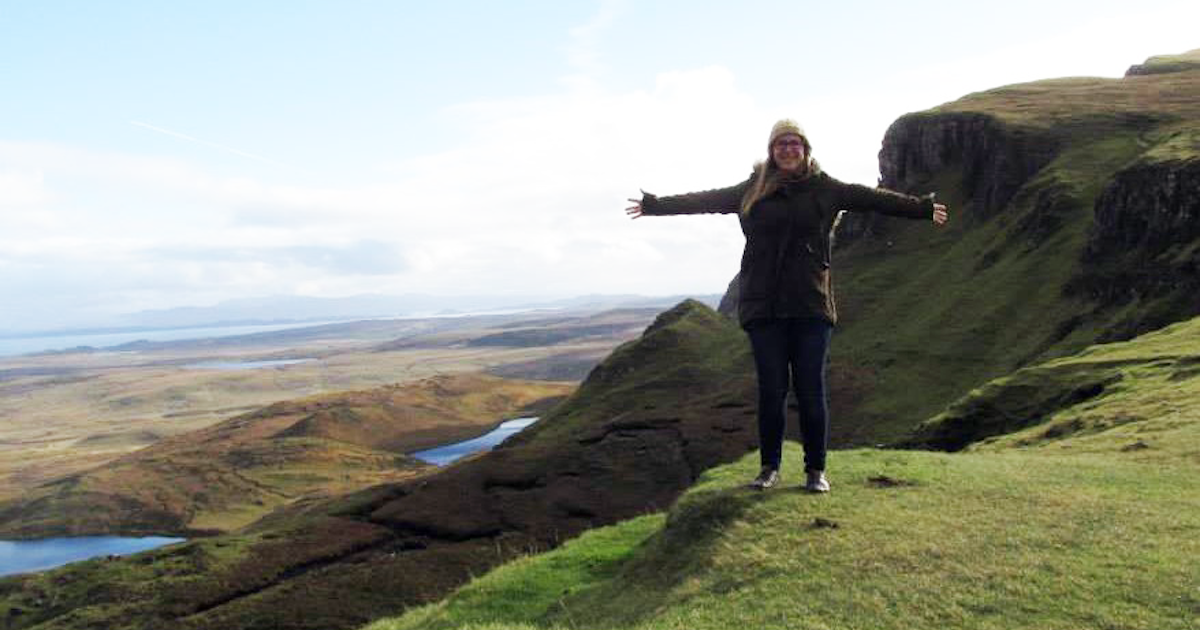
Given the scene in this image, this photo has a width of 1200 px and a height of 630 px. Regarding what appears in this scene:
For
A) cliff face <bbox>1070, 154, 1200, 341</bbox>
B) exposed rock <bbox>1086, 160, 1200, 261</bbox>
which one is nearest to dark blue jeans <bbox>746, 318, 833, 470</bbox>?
cliff face <bbox>1070, 154, 1200, 341</bbox>

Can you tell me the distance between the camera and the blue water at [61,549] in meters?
96.1

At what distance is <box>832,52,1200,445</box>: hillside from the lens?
56.5 meters

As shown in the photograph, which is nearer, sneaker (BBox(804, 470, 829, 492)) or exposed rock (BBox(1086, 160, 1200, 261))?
sneaker (BBox(804, 470, 829, 492))

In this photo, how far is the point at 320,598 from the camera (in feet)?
114

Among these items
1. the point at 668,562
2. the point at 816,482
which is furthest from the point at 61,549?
the point at 816,482

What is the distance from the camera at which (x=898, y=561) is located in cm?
1045

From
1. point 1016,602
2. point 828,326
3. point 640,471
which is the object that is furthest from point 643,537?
point 640,471

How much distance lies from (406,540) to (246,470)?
89774 millimetres

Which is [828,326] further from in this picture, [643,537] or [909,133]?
[909,133]

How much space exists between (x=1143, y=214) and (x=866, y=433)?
26036 millimetres

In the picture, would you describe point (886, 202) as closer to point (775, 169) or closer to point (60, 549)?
point (775, 169)

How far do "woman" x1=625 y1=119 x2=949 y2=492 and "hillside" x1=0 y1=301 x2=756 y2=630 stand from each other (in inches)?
901

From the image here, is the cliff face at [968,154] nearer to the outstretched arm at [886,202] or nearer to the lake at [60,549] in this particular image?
the lake at [60,549]

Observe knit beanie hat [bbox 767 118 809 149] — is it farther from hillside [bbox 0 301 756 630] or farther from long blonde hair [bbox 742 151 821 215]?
hillside [bbox 0 301 756 630]
